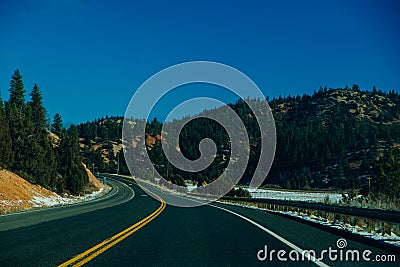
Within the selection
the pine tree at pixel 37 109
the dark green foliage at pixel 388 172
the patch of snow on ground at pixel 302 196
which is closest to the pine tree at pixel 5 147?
the patch of snow on ground at pixel 302 196

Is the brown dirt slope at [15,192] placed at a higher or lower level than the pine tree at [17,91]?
lower

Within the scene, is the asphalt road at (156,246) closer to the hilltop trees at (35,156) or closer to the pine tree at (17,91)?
the hilltop trees at (35,156)

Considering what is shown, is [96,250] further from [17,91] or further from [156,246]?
[17,91]

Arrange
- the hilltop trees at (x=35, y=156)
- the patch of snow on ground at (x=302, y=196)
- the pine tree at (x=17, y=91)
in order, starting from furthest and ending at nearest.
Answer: the pine tree at (x=17, y=91) → the patch of snow on ground at (x=302, y=196) → the hilltop trees at (x=35, y=156)

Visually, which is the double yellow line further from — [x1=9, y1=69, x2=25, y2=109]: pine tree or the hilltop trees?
[x1=9, y1=69, x2=25, y2=109]: pine tree

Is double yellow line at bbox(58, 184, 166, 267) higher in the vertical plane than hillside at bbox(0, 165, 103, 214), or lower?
lower

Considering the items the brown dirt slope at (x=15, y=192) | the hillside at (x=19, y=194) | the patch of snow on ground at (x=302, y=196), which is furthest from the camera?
the patch of snow on ground at (x=302, y=196)

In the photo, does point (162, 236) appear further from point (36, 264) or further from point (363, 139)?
point (363, 139)

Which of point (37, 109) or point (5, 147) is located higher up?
point (37, 109)

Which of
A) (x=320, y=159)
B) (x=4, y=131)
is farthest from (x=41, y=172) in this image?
(x=320, y=159)

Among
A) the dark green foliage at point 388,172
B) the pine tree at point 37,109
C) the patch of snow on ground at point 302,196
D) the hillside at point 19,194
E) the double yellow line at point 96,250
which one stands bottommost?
the double yellow line at point 96,250

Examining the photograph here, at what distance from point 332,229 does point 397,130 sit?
514 feet

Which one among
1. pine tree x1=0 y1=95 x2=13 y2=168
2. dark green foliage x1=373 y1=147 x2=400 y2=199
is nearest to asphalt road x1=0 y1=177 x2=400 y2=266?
pine tree x1=0 y1=95 x2=13 y2=168

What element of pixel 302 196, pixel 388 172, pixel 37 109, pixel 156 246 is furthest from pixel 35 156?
pixel 37 109
